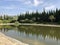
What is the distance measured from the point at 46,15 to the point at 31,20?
55.5 ft

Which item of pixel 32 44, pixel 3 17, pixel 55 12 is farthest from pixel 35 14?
pixel 32 44

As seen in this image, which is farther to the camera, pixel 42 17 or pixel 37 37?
pixel 42 17

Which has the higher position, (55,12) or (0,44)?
(55,12)

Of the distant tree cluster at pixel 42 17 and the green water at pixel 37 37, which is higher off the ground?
the distant tree cluster at pixel 42 17

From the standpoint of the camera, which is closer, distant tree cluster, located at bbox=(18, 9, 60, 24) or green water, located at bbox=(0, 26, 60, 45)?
green water, located at bbox=(0, 26, 60, 45)

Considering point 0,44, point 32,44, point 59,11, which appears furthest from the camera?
point 59,11

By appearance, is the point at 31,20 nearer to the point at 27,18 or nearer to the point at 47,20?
the point at 27,18

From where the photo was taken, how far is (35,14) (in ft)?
466

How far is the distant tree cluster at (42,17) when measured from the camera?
383 feet

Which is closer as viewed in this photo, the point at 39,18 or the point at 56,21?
the point at 56,21

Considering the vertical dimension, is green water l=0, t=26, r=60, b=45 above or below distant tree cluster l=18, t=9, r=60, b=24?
below

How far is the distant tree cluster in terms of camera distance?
117 meters

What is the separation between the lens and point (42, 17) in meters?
128

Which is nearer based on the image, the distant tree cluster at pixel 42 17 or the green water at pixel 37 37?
A: the green water at pixel 37 37
